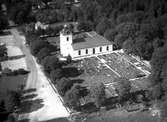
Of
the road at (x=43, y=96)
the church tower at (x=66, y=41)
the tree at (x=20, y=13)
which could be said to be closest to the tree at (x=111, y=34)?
the church tower at (x=66, y=41)

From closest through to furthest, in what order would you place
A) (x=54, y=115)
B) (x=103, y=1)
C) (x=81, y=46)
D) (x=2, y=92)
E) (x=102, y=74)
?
(x=54, y=115) < (x=2, y=92) < (x=102, y=74) < (x=81, y=46) < (x=103, y=1)

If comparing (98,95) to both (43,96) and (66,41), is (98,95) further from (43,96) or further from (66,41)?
(66,41)

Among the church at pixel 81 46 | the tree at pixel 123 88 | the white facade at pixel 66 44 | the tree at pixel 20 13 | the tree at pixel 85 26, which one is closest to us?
the tree at pixel 123 88

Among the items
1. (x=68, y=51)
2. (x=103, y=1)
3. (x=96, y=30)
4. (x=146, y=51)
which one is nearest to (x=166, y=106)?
(x=146, y=51)

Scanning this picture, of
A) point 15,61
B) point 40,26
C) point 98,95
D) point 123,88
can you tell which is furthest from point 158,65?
point 40,26

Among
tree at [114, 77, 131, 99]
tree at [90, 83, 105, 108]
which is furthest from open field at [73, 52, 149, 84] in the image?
tree at [90, 83, 105, 108]

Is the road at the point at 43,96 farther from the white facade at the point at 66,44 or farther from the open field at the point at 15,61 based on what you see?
the white facade at the point at 66,44

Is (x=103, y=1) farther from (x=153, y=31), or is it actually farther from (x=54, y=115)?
(x=54, y=115)
